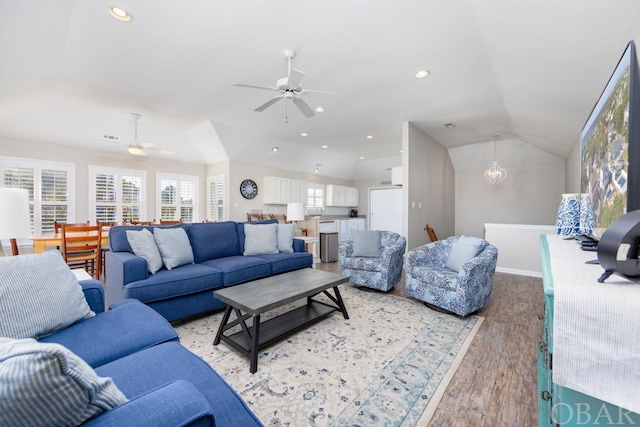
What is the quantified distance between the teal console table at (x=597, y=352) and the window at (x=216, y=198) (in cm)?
621

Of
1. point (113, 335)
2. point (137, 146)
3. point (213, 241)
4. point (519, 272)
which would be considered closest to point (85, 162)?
point (137, 146)

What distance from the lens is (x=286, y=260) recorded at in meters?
3.56

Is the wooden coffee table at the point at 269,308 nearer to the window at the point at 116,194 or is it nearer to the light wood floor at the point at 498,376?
the light wood floor at the point at 498,376

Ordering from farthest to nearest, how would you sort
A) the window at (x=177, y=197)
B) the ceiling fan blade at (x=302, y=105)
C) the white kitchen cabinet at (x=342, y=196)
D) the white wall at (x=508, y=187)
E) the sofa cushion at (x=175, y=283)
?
the white kitchen cabinet at (x=342, y=196)
the window at (x=177, y=197)
the white wall at (x=508, y=187)
the ceiling fan blade at (x=302, y=105)
the sofa cushion at (x=175, y=283)

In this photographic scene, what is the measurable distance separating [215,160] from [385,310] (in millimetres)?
5387

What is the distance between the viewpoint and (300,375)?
184 centimetres

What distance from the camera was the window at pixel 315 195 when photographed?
795 centimetres

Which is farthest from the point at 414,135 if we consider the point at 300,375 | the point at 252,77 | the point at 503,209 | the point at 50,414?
the point at 50,414

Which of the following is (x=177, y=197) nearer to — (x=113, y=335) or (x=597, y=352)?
(x=113, y=335)

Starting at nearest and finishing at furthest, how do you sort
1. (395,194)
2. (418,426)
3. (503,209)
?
(418,426) → (503,209) → (395,194)

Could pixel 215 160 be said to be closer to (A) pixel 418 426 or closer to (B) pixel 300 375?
(B) pixel 300 375

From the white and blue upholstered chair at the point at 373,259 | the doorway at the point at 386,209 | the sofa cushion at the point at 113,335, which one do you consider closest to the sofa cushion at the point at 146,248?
the sofa cushion at the point at 113,335

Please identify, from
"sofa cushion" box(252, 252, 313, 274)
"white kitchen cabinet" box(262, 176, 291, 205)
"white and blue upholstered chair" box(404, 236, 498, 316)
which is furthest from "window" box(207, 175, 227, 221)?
"white and blue upholstered chair" box(404, 236, 498, 316)

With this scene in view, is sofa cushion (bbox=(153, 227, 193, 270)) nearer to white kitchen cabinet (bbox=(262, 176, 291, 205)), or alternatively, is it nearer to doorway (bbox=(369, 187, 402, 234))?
white kitchen cabinet (bbox=(262, 176, 291, 205))
